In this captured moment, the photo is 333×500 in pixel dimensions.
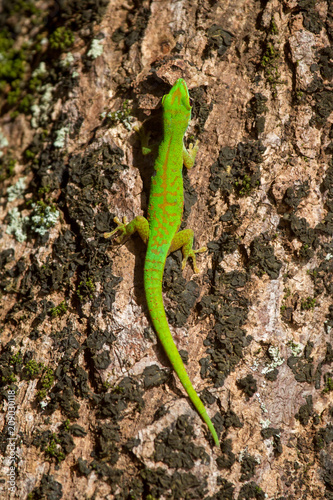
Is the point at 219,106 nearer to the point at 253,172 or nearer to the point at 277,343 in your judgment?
the point at 253,172

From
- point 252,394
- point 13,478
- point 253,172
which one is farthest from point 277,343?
point 13,478

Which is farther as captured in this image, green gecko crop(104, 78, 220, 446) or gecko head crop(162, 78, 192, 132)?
gecko head crop(162, 78, 192, 132)

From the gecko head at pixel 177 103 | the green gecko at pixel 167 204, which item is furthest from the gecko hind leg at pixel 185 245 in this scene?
the gecko head at pixel 177 103

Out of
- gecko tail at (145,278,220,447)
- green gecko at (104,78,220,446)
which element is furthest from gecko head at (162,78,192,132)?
gecko tail at (145,278,220,447)

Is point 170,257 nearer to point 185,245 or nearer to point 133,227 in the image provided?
point 185,245

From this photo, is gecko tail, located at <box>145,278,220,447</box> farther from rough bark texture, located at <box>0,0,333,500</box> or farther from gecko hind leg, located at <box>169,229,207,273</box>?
gecko hind leg, located at <box>169,229,207,273</box>

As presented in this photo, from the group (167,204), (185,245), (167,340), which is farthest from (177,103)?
(167,340)
